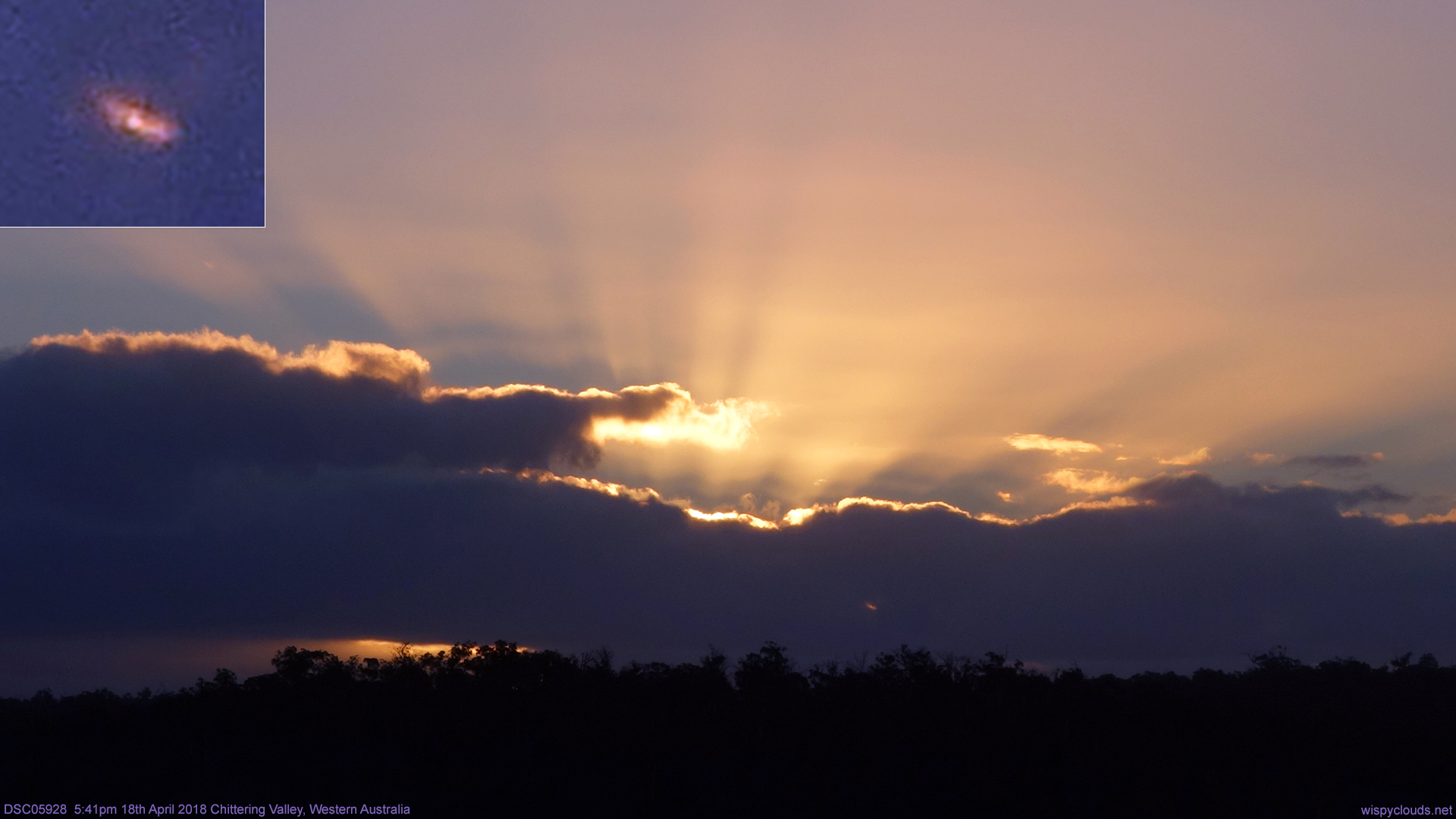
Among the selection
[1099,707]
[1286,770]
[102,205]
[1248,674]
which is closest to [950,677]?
[1099,707]

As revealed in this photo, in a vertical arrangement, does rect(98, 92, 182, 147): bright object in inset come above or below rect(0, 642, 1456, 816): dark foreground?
above

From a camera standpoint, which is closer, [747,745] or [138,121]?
[138,121]

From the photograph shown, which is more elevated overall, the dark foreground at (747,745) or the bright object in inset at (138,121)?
the bright object in inset at (138,121)

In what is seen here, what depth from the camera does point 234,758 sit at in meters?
56.0

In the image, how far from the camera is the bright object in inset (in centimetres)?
1386

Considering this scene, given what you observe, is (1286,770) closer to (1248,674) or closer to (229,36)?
(1248,674)

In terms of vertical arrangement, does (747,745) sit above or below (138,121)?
below

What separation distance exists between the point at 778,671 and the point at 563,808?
72.7 ft

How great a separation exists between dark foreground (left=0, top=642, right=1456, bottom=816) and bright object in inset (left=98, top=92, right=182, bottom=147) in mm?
41844

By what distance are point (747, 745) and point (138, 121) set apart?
48.9 metres

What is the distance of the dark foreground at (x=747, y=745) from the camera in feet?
164

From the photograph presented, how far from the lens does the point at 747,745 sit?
56.7m

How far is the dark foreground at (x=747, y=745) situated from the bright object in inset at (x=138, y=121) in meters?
41.8

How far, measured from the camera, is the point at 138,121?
13953mm
